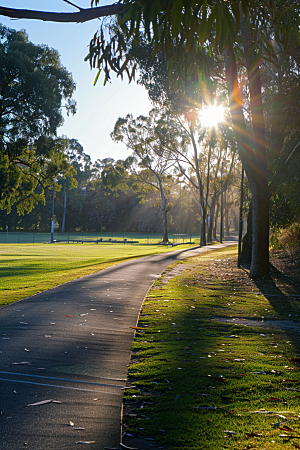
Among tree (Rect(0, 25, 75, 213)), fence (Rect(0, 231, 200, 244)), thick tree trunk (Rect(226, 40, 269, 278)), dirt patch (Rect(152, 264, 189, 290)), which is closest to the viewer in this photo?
dirt patch (Rect(152, 264, 189, 290))

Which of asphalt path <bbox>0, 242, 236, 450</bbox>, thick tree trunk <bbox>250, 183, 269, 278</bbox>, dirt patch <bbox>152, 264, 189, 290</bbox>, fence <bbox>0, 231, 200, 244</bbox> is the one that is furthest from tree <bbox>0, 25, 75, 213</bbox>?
fence <bbox>0, 231, 200, 244</bbox>

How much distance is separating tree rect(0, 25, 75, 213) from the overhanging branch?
63.1 ft

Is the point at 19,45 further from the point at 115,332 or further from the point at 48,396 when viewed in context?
the point at 48,396

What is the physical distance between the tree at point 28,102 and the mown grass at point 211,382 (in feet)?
65.7

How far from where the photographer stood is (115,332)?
613 centimetres

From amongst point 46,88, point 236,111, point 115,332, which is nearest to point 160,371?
point 115,332

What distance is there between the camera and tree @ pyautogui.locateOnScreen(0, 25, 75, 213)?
23922 mm

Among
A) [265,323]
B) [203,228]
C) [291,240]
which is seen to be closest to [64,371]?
[265,323]

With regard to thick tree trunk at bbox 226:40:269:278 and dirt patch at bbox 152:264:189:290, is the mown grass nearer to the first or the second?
dirt patch at bbox 152:264:189:290

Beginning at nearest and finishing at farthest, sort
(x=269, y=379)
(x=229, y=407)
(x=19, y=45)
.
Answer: (x=229, y=407), (x=269, y=379), (x=19, y=45)

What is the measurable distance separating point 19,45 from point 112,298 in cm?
2074

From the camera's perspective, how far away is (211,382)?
4.14 metres

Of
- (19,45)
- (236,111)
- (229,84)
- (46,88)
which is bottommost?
(236,111)

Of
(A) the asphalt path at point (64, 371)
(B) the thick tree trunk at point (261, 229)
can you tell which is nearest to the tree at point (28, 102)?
(B) the thick tree trunk at point (261, 229)
